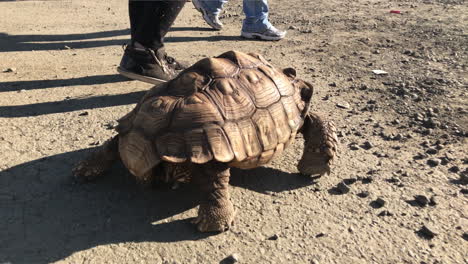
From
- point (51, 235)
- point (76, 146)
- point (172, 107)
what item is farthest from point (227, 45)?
point (51, 235)

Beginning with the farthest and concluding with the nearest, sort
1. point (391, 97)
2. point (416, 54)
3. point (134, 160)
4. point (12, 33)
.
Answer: point (12, 33), point (416, 54), point (391, 97), point (134, 160)

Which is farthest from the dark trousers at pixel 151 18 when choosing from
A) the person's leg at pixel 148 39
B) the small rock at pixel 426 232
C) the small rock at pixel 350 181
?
the small rock at pixel 426 232

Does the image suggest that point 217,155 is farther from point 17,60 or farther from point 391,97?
point 17,60

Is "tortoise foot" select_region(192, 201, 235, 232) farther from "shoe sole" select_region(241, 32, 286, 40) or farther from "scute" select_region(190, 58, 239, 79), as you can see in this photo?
"shoe sole" select_region(241, 32, 286, 40)

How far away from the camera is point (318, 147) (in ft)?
10.5

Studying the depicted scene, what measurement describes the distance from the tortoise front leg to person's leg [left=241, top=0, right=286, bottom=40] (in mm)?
4435

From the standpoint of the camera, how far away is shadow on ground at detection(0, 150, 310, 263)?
248cm

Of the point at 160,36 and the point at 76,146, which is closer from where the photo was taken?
the point at 76,146

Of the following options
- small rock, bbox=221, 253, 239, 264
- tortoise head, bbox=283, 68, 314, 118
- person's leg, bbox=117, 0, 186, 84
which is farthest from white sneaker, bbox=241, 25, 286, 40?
small rock, bbox=221, 253, 239, 264

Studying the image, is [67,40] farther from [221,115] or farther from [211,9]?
[221,115]

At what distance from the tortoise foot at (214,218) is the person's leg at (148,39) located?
7.73 feet

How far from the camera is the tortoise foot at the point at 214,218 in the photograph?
8.43ft

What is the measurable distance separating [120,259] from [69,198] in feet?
2.55

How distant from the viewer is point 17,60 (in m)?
5.66
